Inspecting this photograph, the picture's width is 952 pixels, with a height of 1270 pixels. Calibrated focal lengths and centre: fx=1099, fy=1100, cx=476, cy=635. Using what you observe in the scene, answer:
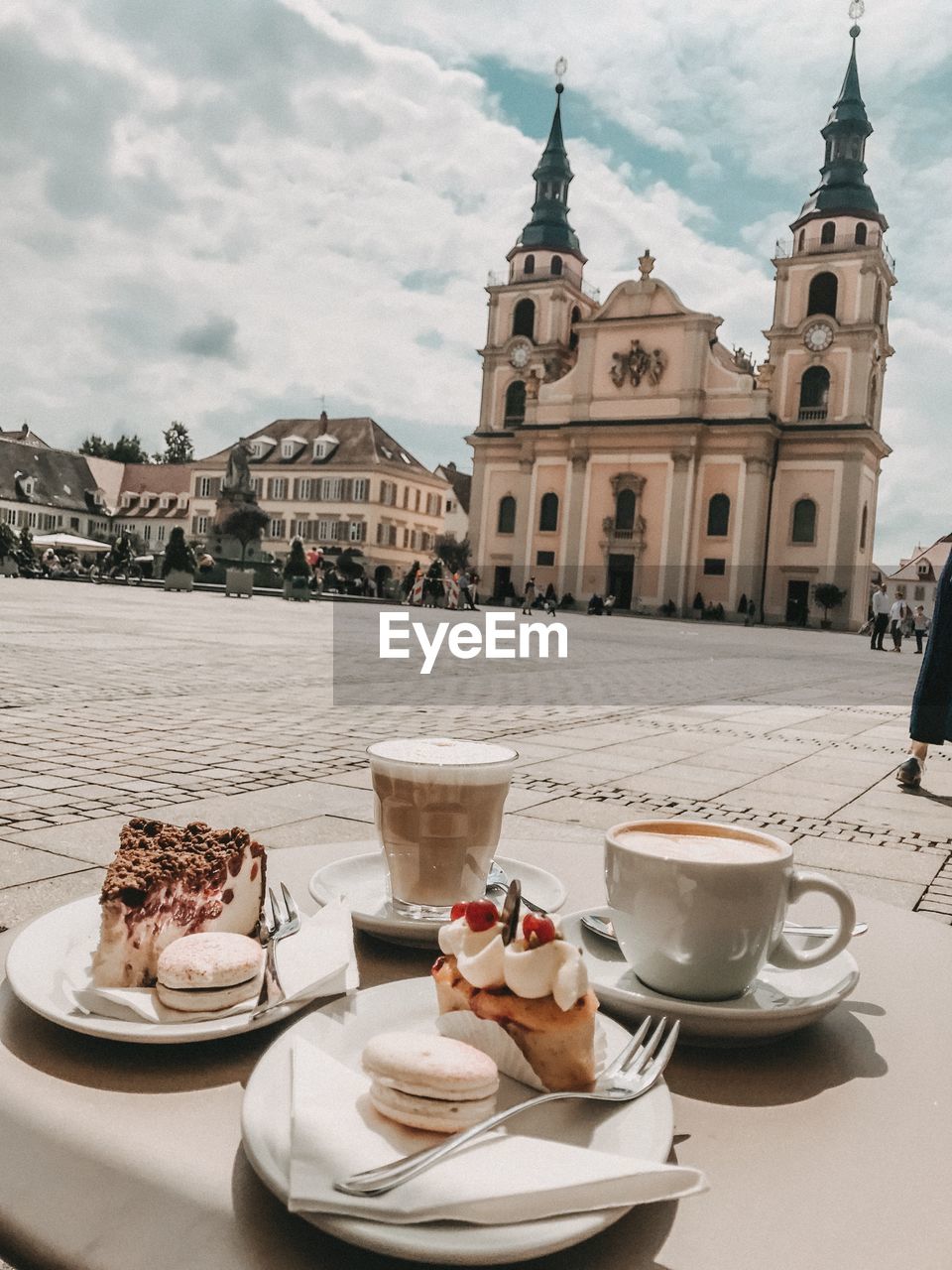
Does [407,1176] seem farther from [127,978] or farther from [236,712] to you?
[236,712]

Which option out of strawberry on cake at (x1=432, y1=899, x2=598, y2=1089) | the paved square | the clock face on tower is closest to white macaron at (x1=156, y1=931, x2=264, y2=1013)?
strawberry on cake at (x1=432, y1=899, x2=598, y2=1089)

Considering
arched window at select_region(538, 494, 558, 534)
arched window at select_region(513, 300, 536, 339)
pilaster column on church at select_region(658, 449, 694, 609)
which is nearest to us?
pilaster column on church at select_region(658, 449, 694, 609)

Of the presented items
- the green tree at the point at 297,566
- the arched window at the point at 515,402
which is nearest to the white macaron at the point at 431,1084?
the green tree at the point at 297,566

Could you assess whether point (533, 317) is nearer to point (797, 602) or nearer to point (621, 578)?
point (621, 578)

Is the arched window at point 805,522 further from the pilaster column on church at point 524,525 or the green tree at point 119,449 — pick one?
the green tree at point 119,449

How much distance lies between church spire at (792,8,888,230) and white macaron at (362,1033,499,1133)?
5303 cm

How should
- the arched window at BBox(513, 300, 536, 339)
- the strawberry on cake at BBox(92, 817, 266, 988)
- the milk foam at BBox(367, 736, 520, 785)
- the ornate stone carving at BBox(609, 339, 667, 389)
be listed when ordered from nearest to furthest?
the strawberry on cake at BBox(92, 817, 266, 988) → the milk foam at BBox(367, 736, 520, 785) → the ornate stone carving at BBox(609, 339, 667, 389) → the arched window at BBox(513, 300, 536, 339)

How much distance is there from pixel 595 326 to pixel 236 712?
4575cm

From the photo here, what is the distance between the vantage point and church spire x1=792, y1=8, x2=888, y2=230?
48156 millimetres

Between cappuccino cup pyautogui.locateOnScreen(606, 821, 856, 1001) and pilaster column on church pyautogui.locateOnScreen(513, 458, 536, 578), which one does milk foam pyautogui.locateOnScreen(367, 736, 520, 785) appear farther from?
pilaster column on church pyautogui.locateOnScreen(513, 458, 536, 578)

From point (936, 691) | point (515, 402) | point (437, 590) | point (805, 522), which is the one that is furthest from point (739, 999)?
point (515, 402)

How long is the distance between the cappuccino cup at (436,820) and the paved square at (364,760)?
145 cm

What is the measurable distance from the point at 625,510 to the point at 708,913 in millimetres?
48695

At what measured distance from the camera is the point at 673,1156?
2.41 ft
